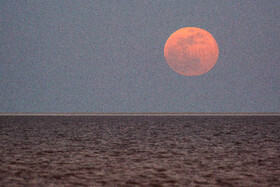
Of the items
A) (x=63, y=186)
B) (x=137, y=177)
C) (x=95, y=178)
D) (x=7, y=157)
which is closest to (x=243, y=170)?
(x=137, y=177)

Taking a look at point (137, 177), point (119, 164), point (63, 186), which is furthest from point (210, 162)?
point (63, 186)

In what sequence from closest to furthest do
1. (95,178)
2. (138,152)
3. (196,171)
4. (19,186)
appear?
(19,186) → (95,178) → (196,171) → (138,152)

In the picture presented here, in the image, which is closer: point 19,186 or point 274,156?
point 19,186

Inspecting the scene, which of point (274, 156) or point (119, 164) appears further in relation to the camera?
point (274, 156)

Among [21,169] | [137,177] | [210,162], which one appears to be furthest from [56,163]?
[210,162]

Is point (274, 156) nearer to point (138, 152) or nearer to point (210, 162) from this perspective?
point (210, 162)

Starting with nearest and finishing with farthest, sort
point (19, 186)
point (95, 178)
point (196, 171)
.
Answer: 1. point (19, 186)
2. point (95, 178)
3. point (196, 171)

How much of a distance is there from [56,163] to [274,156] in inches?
353

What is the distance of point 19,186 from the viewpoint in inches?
432

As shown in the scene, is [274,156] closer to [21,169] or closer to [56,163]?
[56,163]

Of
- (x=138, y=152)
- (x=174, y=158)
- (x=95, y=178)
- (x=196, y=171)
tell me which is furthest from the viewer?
(x=138, y=152)

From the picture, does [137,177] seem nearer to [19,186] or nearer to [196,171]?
[196,171]

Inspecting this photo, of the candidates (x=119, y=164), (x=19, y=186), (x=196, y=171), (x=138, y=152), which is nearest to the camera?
(x=19, y=186)

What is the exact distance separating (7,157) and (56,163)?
2.94 metres
